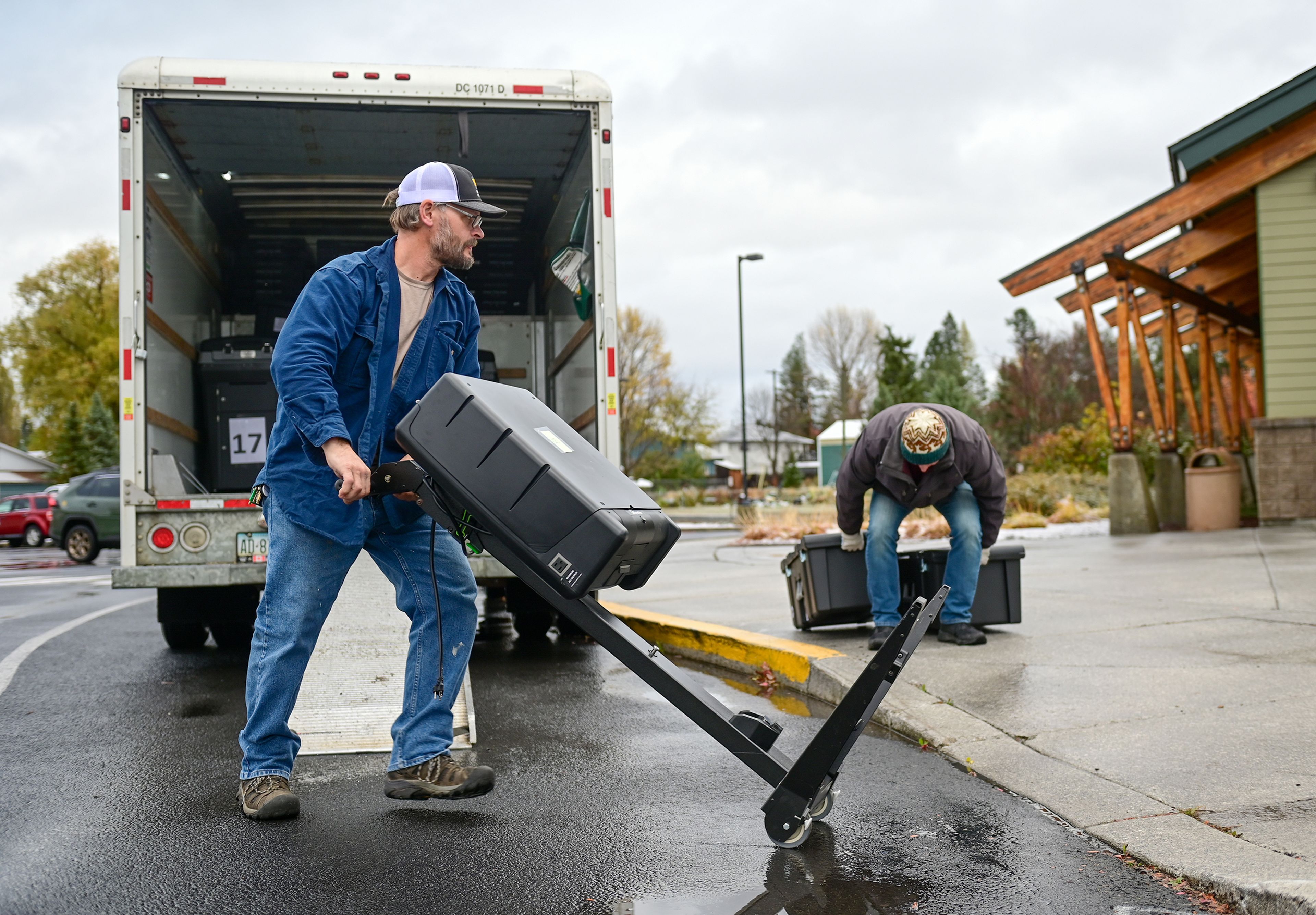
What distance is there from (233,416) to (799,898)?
5731 millimetres

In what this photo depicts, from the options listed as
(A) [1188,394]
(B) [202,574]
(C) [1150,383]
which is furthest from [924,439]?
(A) [1188,394]

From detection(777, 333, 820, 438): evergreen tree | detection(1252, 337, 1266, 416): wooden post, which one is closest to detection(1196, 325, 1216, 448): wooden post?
detection(1252, 337, 1266, 416): wooden post

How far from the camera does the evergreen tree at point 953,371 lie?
49500 mm

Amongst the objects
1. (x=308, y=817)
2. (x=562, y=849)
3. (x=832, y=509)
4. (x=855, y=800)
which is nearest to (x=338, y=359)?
(x=308, y=817)

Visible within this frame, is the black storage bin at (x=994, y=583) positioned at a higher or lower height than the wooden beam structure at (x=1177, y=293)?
lower

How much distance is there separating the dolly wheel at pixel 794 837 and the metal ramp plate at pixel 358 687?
146 centimetres

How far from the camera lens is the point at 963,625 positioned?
5762mm

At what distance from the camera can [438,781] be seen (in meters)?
3.49

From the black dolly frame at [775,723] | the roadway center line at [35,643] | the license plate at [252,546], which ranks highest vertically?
the license plate at [252,546]

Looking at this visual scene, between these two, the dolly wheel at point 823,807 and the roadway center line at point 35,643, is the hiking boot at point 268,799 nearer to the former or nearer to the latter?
the dolly wheel at point 823,807

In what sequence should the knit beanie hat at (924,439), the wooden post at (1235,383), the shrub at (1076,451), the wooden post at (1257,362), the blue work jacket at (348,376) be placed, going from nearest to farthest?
the blue work jacket at (348,376) → the knit beanie hat at (924,439) → the wooden post at (1235,383) → the wooden post at (1257,362) → the shrub at (1076,451)

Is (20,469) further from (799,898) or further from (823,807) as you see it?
(799,898)

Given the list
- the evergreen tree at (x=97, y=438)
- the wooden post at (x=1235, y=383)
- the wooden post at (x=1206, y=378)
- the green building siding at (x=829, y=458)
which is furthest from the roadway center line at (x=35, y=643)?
the green building siding at (x=829, y=458)

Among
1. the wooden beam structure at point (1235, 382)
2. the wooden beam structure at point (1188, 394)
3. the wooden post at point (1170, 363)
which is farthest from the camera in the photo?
the wooden beam structure at point (1235, 382)
